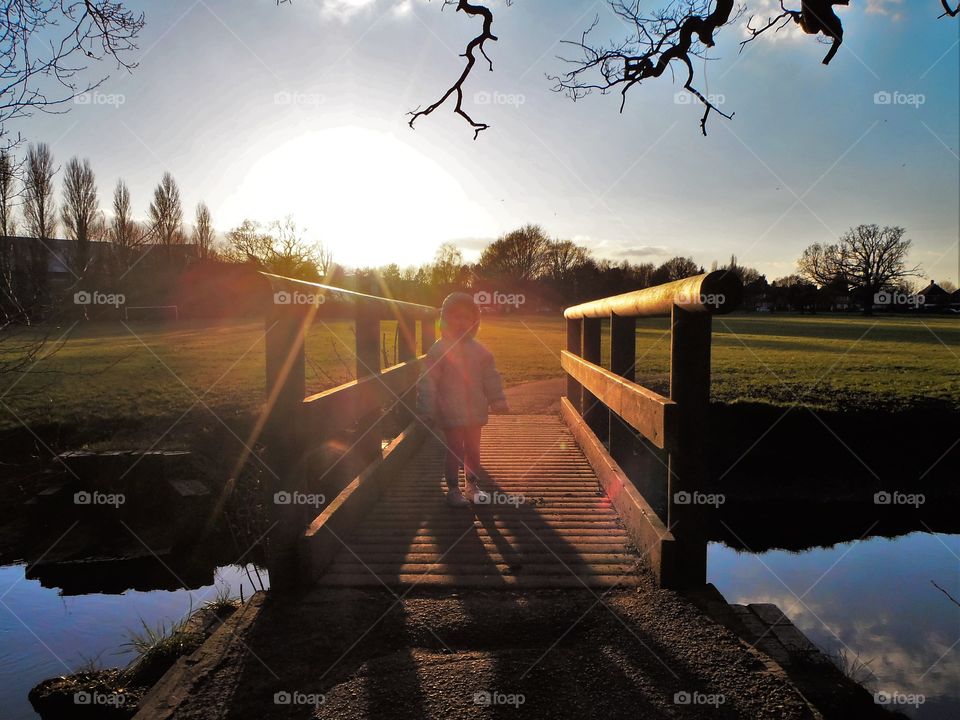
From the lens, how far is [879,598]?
20.6ft

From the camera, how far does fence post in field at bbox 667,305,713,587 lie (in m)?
3.20

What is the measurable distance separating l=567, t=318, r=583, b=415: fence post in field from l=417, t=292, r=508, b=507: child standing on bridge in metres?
3.56

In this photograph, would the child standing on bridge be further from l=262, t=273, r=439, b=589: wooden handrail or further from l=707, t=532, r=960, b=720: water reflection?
l=707, t=532, r=960, b=720: water reflection

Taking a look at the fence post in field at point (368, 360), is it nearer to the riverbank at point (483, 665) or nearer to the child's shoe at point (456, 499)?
the child's shoe at point (456, 499)

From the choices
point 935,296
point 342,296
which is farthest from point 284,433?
point 935,296

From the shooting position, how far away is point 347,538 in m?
4.05

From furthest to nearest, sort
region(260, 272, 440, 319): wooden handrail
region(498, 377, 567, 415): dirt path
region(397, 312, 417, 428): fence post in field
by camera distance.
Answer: region(498, 377, 567, 415): dirt path → region(397, 312, 417, 428): fence post in field → region(260, 272, 440, 319): wooden handrail

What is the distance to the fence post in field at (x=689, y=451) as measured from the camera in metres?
3.20

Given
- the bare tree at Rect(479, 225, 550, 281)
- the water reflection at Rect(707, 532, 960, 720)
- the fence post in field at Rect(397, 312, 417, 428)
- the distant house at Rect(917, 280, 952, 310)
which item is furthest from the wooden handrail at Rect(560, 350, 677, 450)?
the distant house at Rect(917, 280, 952, 310)

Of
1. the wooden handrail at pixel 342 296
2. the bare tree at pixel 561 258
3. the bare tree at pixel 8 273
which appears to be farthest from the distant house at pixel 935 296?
the bare tree at pixel 8 273

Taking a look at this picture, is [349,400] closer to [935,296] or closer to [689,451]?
[689,451]

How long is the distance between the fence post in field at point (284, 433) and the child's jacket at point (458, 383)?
1702 mm

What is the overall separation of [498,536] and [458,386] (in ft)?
4.27

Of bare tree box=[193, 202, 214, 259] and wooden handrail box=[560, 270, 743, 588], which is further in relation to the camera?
bare tree box=[193, 202, 214, 259]
